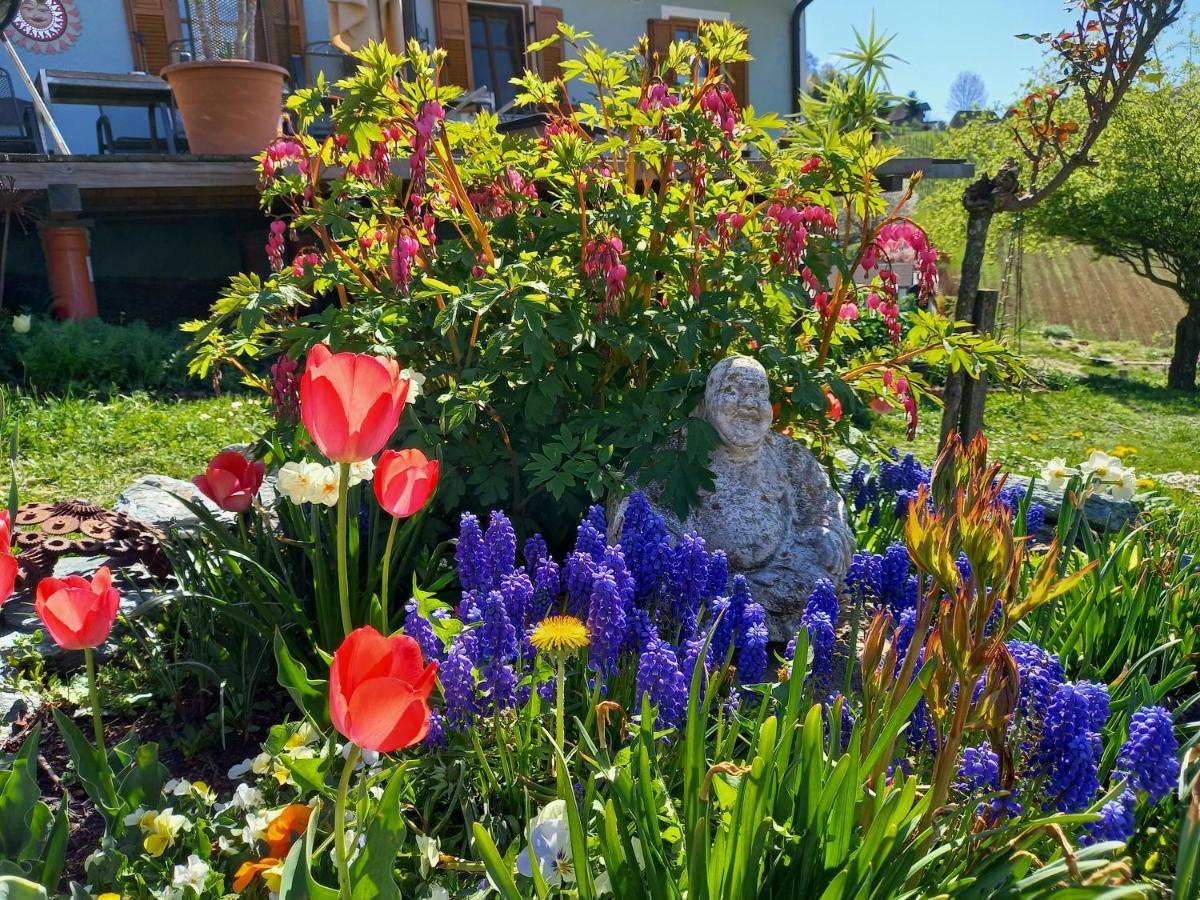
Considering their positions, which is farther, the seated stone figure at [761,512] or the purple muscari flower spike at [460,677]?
the seated stone figure at [761,512]

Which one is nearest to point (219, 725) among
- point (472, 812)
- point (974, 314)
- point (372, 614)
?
point (372, 614)

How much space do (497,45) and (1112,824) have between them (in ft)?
41.5

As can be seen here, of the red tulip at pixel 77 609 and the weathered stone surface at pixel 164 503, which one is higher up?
the red tulip at pixel 77 609

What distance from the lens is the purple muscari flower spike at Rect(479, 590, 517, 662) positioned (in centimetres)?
180

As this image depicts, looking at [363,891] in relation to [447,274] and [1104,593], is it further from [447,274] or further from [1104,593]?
[447,274]

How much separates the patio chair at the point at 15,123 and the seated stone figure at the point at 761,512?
876 cm

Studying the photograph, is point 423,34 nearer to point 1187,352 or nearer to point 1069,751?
point 1187,352

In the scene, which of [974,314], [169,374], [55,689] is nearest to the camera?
[55,689]

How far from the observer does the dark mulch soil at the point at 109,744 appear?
6.88ft

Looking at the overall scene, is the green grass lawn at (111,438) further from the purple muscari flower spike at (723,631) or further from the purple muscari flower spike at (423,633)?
the purple muscari flower spike at (723,631)

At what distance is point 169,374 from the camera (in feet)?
23.5

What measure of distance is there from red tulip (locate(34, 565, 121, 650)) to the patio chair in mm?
9124

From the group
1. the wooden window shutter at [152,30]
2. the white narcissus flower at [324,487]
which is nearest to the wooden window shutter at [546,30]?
the wooden window shutter at [152,30]

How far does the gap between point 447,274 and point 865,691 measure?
2491mm
